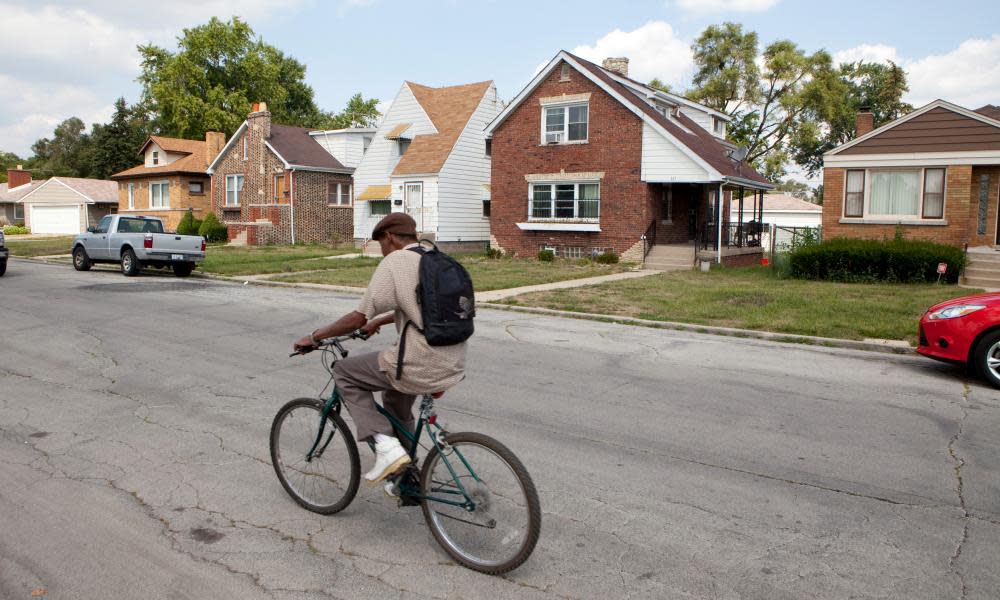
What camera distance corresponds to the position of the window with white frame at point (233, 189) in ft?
139

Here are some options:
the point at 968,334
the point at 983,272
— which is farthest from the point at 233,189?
the point at 968,334

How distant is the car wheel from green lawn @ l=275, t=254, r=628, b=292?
36.5 ft

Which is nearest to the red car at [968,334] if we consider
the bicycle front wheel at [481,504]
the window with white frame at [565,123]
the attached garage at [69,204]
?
the bicycle front wheel at [481,504]

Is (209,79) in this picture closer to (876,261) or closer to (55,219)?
(55,219)

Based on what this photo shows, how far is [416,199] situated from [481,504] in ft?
99.7

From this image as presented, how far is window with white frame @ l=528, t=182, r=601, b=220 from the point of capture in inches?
1114

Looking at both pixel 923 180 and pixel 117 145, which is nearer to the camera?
pixel 923 180

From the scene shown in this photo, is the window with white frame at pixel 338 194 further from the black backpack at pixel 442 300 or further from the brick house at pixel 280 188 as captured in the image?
the black backpack at pixel 442 300

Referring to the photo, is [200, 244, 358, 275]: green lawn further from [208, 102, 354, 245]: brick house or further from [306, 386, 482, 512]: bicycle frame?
[306, 386, 482, 512]: bicycle frame

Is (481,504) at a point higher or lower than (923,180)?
lower

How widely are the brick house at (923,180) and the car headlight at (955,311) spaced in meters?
14.6

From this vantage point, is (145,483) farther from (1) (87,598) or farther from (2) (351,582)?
(2) (351,582)

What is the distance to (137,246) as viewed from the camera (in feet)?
71.2

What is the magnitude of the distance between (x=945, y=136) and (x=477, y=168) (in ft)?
63.4
